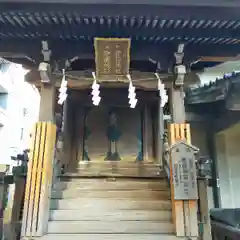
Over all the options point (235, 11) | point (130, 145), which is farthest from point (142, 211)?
point (235, 11)

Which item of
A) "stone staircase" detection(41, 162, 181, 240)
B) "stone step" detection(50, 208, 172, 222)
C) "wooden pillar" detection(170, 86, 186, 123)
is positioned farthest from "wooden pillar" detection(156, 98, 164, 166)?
"stone step" detection(50, 208, 172, 222)

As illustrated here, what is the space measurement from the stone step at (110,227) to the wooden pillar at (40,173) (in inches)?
11.2

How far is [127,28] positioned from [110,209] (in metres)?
3.47

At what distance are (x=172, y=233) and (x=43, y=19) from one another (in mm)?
4317

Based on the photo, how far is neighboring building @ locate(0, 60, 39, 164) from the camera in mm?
13688

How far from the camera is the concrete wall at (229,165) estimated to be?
27.5 feet

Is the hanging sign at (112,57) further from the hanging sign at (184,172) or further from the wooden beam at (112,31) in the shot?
the hanging sign at (184,172)

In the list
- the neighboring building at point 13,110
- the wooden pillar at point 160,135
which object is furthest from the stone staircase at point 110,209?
the neighboring building at point 13,110

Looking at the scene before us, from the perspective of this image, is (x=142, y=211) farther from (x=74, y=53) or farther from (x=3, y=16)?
(x=3, y=16)

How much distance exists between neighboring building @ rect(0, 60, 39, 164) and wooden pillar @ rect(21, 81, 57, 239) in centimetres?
804

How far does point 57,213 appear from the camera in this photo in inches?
213

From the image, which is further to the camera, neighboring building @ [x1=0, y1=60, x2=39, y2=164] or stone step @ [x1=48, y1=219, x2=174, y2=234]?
neighboring building @ [x1=0, y1=60, x2=39, y2=164]

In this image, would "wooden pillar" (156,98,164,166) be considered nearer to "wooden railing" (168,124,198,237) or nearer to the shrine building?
the shrine building

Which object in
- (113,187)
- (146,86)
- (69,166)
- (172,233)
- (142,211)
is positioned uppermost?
(146,86)
